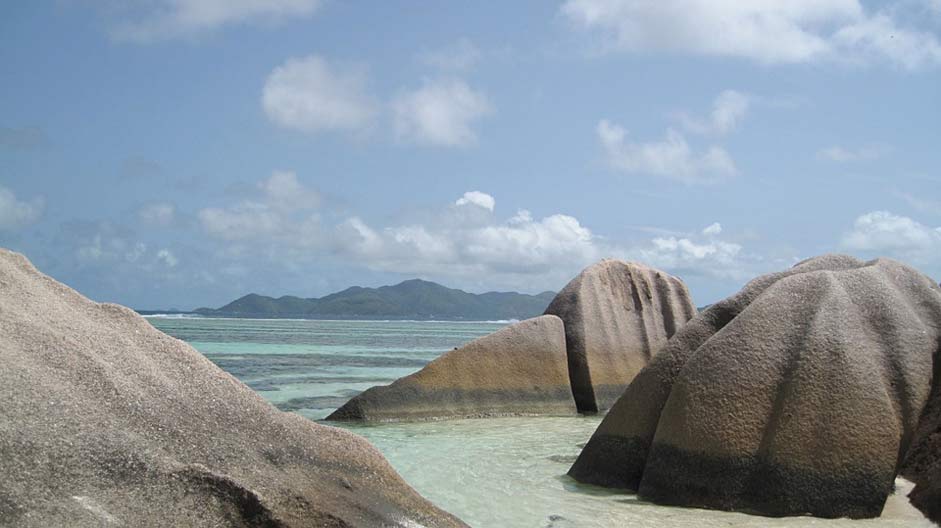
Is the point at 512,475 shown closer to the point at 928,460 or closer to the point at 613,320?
the point at 928,460

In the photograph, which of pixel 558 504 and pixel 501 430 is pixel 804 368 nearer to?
pixel 558 504

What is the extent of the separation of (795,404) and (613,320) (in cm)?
962

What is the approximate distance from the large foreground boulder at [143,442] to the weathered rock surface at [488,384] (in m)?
8.55

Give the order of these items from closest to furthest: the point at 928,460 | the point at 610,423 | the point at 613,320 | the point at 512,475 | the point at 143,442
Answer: the point at 143,442 → the point at 928,460 → the point at 610,423 → the point at 512,475 → the point at 613,320

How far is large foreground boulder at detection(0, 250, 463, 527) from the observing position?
4398 millimetres

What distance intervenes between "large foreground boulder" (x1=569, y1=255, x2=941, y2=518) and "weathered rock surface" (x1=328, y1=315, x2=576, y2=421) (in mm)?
6185

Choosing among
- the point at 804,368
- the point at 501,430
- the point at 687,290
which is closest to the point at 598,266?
the point at 687,290

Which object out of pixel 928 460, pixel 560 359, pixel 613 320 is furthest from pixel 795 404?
pixel 613 320

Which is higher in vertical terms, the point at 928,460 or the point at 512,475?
the point at 928,460

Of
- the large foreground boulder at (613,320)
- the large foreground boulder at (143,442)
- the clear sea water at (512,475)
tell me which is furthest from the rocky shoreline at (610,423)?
the large foreground boulder at (613,320)

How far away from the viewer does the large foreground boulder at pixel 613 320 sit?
16281 millimetres

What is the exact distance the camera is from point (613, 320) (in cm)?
1703

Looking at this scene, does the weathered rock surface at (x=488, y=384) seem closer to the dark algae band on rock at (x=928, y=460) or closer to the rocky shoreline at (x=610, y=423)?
the rocky shoreline at (x=610, y=423)

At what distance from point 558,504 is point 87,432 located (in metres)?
4.23
